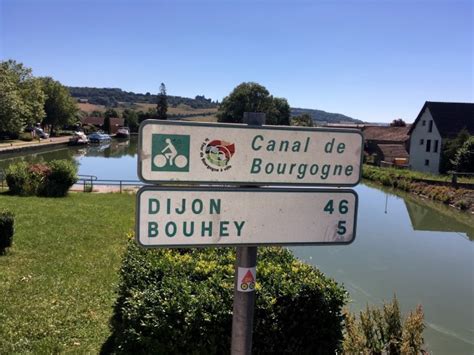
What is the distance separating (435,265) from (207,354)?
39.4 feet

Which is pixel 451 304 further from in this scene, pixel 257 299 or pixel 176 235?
pixel 176 235

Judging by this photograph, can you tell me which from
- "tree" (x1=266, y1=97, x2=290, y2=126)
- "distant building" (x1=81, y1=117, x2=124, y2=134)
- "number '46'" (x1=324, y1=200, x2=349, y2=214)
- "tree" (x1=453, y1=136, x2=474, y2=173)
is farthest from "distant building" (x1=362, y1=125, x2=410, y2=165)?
"distant building" (x1=81, y1=117, x2=124, y2=134)

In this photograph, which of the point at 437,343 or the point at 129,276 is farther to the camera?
the point at 437,343

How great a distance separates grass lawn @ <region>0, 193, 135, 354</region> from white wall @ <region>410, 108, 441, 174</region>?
35350 millimetres

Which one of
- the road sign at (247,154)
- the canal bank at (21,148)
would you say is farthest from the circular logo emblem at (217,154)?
the canal bank at (21,148)

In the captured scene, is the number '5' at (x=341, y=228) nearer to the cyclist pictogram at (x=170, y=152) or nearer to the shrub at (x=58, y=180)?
the cyclist pictogram at (x=170, y=152)

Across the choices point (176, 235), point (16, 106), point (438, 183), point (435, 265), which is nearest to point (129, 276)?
point (176, 235)

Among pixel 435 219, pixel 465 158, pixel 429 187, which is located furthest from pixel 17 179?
pixel 465 158

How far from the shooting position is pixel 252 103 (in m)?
94.1

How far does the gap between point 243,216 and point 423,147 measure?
152ft

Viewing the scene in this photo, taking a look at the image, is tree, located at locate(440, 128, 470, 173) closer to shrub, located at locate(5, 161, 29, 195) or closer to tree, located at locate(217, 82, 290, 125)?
shrub, located at locate(5, 161, 29, 195)

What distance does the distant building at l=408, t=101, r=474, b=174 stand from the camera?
42219 millimetres

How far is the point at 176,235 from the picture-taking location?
2178mm

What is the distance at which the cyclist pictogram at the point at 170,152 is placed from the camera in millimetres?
2113
